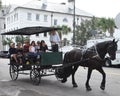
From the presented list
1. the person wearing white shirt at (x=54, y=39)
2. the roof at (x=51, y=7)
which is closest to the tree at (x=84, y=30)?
the roof at (x=51, y=7)

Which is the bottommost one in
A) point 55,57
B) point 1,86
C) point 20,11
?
point 1,86

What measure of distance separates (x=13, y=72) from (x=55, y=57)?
2.72 m

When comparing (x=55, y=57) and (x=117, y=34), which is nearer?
(x=55, y=57)

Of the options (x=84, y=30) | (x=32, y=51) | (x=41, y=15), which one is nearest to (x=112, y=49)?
(x=32, y=51)

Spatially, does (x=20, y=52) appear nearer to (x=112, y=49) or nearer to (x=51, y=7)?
(x=112, y=49)

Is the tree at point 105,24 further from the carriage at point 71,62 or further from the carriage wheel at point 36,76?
the carriage wheel at point 36,76

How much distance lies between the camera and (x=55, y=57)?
14.8 metres

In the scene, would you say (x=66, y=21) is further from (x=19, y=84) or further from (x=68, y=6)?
(x=19, y=84)

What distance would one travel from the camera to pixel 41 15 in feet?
269

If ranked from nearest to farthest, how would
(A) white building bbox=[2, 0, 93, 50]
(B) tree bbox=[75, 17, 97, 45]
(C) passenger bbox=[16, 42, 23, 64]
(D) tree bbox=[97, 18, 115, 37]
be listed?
(C) passenger bbox=[16, 42, 23, 64], (D) tree bbox=[97, 18, 115, 37], (B) tree bbox=[75, 17, 97, 45], (A) white building bbox=[2, 0, 93, 50]

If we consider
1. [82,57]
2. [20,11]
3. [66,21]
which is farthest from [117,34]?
[66,21]

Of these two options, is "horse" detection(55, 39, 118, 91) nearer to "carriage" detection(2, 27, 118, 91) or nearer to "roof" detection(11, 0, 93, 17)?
"carriage" detection(2, 27, 118, 91)

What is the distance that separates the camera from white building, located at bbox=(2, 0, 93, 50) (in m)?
79.1

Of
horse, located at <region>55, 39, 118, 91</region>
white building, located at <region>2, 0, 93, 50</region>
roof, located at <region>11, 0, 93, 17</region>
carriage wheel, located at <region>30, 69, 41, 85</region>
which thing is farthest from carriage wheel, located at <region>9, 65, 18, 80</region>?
roof, located at <region>11, 0, 93, 17</region>
